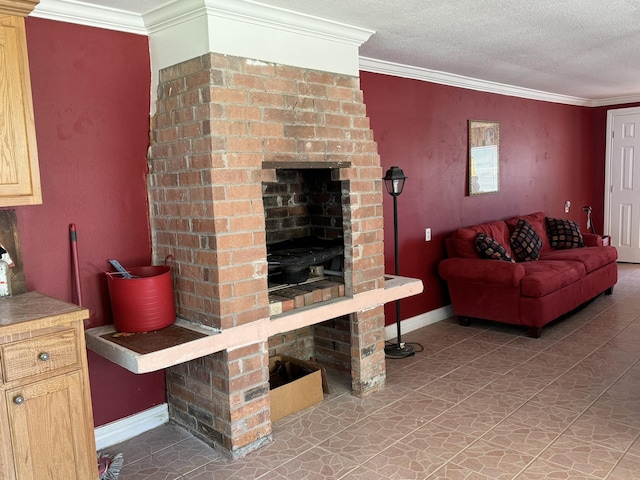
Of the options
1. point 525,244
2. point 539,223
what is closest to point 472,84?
point 525,244

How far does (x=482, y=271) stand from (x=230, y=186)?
260cm

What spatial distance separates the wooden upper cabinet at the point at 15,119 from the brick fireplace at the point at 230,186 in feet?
2.24

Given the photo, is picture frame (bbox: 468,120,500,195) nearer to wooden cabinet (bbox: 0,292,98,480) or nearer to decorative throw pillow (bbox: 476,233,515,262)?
decorative throw pillow (bbox: 476,233,515,262)

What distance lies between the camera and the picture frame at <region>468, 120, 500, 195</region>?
5.17m

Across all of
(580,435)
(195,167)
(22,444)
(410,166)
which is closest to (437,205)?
(410,166)

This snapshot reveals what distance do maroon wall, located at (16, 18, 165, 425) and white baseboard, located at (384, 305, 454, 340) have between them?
6.75 feet

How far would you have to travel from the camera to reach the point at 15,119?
7.29 ft

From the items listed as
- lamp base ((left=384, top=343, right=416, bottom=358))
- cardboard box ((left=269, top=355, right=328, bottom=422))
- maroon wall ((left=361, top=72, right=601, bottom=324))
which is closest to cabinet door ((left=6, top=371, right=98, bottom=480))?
cardboard box ((left=269, top=355, right=328, bottom=422))

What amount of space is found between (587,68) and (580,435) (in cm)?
335

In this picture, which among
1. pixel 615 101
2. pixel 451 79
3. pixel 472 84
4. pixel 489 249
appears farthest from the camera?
pixel 615 101

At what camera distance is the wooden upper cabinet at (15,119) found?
219 centimetres

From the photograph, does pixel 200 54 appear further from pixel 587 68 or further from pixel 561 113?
pixel 561 113

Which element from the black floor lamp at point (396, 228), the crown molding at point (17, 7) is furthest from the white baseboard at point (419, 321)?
the crown molding at point (17, 7)

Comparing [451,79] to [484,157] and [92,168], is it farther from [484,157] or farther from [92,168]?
[92,168]
